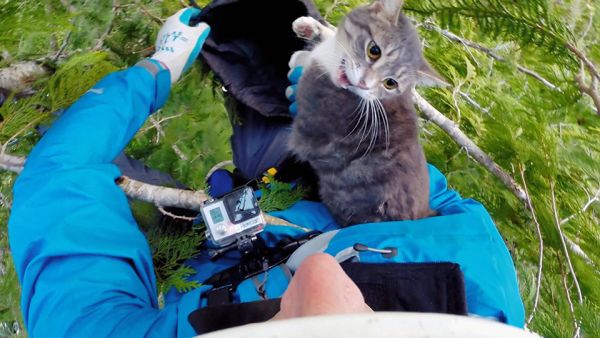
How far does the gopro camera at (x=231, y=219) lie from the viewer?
124 centimetres

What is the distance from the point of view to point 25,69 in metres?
1.19

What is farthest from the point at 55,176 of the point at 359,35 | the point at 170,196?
the point at 359,35

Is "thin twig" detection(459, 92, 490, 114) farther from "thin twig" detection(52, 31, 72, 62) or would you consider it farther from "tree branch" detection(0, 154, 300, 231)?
"thin twig" detection(52, 31, 72, 62)

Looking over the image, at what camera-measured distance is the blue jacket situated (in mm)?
988

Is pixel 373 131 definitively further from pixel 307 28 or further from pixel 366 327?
pixel 366 327

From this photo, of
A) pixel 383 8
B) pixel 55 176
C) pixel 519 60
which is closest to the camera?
pixel 55 176

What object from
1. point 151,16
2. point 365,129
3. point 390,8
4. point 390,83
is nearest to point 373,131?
point 365,129

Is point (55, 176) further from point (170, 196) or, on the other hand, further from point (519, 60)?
point (519, 60)

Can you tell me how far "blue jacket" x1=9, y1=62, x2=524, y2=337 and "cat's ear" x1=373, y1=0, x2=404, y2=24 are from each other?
65 centimetres

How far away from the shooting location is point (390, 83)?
1576 mm

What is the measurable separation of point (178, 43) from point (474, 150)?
1.18 m

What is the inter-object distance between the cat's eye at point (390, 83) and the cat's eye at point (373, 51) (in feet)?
0.28

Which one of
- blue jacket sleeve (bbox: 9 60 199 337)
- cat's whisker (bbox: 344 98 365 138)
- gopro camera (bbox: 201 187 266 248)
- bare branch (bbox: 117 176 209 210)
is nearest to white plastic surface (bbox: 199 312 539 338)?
blue jacket sleeve (bbox: 9 60 199 337)

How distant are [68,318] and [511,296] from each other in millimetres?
989
